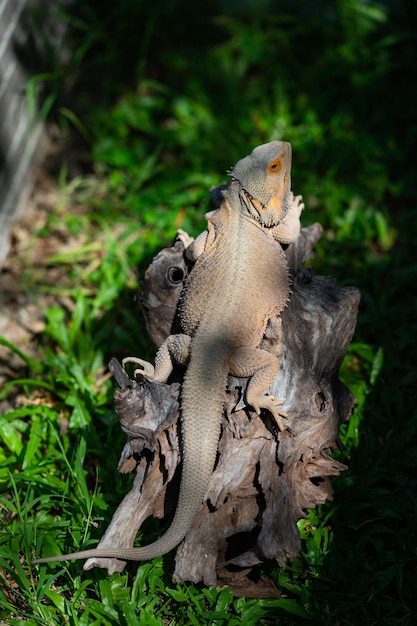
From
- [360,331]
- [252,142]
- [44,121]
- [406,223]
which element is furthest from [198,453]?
[44,121]

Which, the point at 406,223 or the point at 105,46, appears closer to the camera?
the point at 406,223

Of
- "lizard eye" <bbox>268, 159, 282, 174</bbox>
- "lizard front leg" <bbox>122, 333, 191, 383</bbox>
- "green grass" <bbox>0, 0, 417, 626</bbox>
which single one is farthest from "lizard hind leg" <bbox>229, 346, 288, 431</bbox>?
"lizard eye" <bbox>268, 159, 282, 174</bbox>

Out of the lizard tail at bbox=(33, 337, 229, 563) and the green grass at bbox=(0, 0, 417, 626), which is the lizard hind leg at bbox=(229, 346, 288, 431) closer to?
the lizard tail at bbox=(33, 337, 229, 563)

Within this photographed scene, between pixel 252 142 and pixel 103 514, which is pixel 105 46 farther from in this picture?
pixel 103 514

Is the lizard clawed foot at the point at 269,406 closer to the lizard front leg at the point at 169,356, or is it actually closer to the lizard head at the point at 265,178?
the lizard front leg at the point at 169,356

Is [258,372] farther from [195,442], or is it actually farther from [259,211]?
[259,211]

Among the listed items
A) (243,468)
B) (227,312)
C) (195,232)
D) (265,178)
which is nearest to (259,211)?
(265,178)

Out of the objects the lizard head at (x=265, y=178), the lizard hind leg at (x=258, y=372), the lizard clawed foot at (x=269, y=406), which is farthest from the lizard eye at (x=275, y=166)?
the lizard clawed foot at (x=269, y=406)
